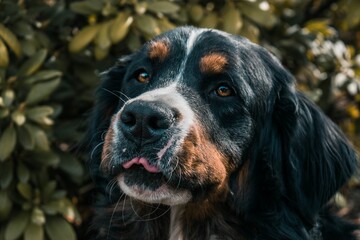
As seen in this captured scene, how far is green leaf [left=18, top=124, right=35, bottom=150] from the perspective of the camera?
539 centimetres

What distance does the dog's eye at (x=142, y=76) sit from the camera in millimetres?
4629

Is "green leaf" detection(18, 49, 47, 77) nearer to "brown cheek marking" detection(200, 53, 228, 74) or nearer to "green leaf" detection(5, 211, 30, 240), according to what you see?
"green leaf" detection(5, 211, 30, 240)

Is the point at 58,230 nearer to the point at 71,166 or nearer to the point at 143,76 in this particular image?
the point at 71,166

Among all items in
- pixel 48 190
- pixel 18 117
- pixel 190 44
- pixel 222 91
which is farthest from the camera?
pixel 48 190

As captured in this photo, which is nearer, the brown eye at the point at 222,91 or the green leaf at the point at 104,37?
the brown eye at the point at 222,91

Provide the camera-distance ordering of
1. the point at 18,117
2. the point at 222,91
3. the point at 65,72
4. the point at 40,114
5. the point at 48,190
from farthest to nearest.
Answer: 1. the point at 65,72
2. the point at 48,190
3. the point at 40,114
4. the point at 18,117
5. the point at 222,91

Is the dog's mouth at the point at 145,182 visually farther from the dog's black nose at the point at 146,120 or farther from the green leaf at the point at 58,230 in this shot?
the green leaf at the point at 58,230

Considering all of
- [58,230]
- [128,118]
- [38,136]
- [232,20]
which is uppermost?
[128,118]


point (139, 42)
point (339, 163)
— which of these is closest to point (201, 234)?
point (339, 163)

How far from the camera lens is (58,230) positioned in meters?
5.67

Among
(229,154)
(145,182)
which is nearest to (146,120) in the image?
(145,182)

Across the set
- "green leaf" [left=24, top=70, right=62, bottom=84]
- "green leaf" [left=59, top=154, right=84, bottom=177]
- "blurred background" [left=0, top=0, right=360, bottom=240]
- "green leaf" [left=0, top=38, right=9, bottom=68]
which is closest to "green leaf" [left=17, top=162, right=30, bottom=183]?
"blurred background" [left=0, top=0, right=360, bottom=240]

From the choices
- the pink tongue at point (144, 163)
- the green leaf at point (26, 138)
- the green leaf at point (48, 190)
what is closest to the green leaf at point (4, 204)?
the green leaf at point (48, 190)

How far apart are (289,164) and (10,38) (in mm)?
2216
